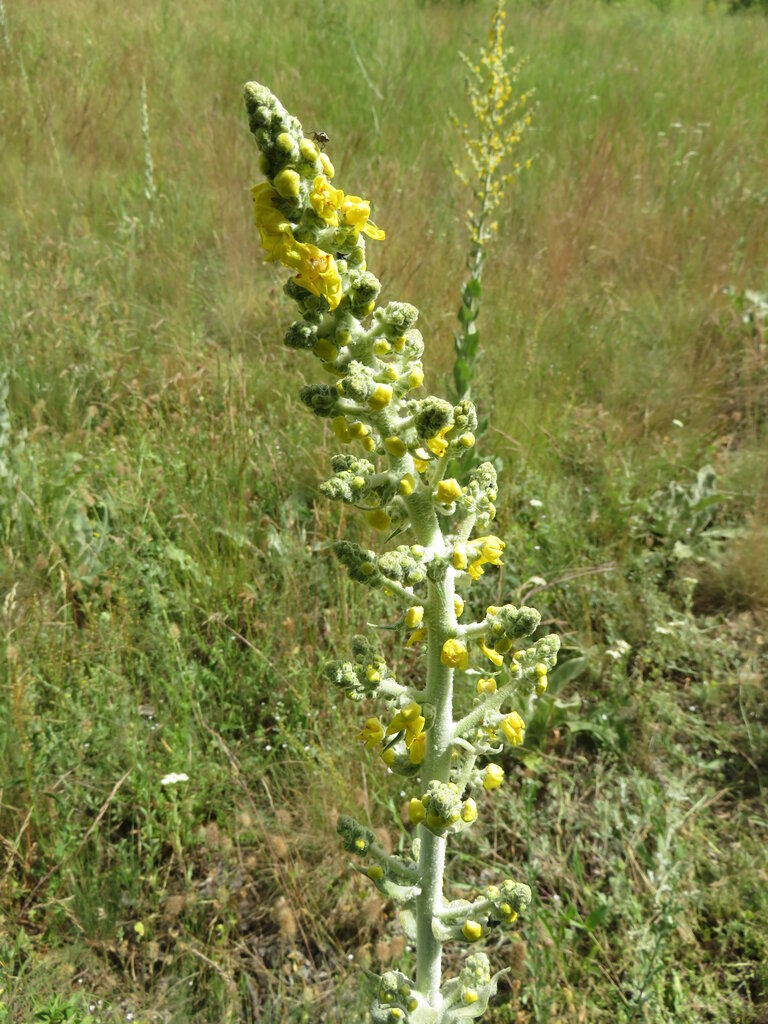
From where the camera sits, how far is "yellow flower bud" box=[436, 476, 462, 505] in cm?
122

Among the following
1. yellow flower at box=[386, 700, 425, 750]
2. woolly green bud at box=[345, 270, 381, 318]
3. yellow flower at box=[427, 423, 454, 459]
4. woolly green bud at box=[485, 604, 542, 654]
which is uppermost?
woolly green bud at box=[345, 270, 381, 318]

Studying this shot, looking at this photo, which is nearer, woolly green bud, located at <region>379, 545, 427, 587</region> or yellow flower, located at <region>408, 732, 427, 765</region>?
woolly green bud, located at <region>379, 545, 427, 587</region>

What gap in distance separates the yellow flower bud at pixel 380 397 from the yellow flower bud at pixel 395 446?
58 millimetres

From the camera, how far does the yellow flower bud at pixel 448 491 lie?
1.22 m

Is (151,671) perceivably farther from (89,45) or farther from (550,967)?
(89,45)

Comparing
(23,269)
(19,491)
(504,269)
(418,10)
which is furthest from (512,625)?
(418,10)

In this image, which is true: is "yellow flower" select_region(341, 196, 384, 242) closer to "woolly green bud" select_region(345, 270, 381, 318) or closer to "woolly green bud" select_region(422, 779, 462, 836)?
"woolly green bud" select_region(345, 270, 381, 318)

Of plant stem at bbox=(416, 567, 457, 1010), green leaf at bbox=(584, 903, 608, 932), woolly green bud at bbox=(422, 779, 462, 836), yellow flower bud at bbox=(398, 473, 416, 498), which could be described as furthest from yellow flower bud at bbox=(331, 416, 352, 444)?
green leaf at bbox=(584, 903, 608, 932)

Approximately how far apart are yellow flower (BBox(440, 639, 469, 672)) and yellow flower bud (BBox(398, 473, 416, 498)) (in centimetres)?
26

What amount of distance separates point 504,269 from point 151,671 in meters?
3.08

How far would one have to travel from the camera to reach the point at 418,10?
8.28 m

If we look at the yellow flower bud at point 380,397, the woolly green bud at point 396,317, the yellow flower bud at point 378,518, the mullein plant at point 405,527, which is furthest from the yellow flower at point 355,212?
the yellow flower bud at point 378,518

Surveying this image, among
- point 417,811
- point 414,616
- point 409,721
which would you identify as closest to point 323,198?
point 414,616

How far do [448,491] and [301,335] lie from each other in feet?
1.11
